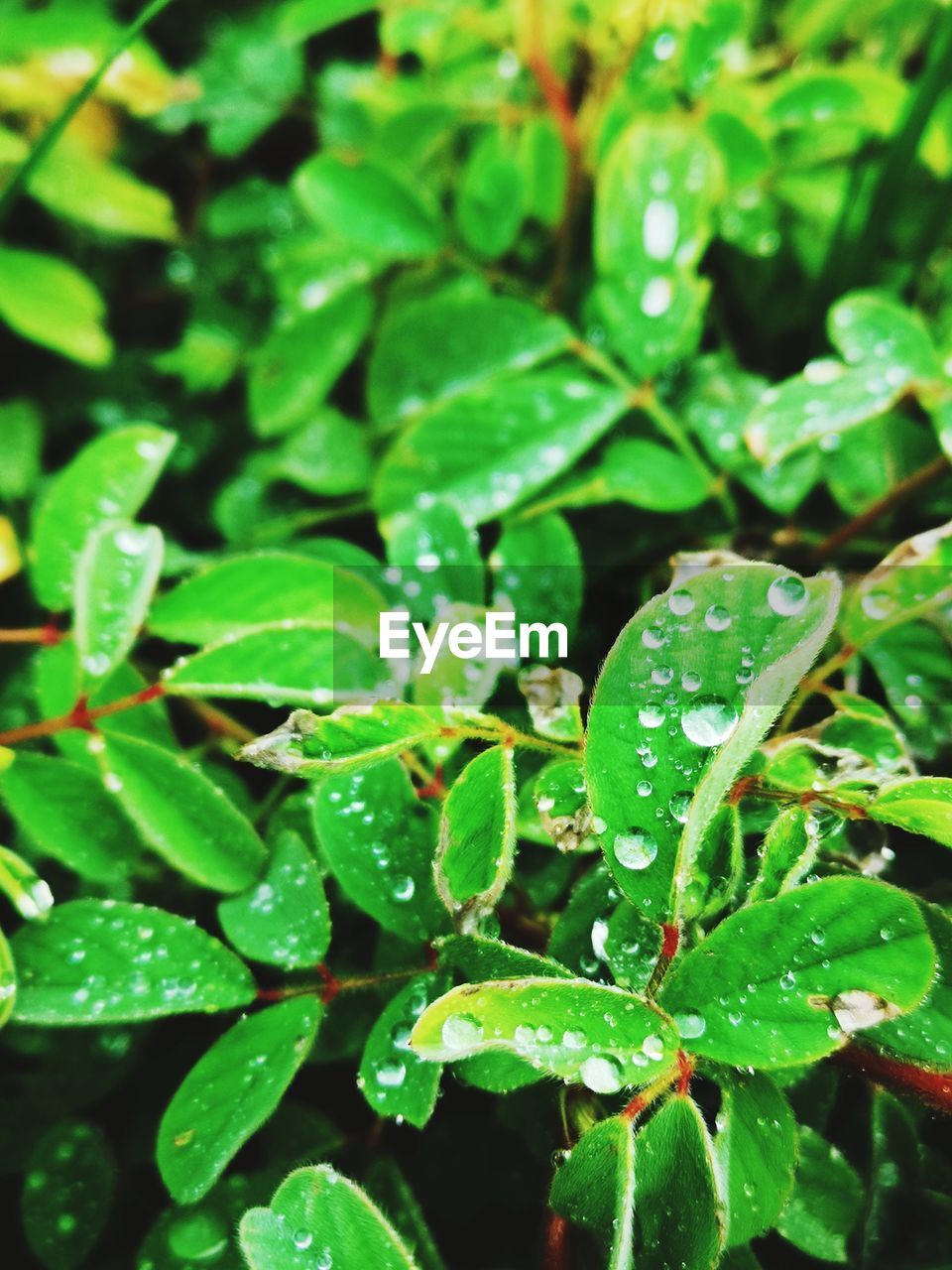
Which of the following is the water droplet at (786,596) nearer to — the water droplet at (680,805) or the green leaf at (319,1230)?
the water droplet at (680,805)

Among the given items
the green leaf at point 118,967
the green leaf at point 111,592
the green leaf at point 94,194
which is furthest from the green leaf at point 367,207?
the green leaf at point 118,967

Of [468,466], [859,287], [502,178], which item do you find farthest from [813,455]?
[502,178]

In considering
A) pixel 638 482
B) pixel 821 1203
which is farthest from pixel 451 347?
pixel 821 1203

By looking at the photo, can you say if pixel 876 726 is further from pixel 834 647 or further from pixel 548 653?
pixel 548 653

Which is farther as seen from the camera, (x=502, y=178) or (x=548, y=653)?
(x=502, y=178)

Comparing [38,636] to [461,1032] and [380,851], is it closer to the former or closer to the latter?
[380,851]

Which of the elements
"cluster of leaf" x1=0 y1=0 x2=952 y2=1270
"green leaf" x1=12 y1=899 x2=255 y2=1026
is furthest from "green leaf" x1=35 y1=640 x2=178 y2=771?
"green leaf" x1=12 y1=899 x2=255 y2=1026

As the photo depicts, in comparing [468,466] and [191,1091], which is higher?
[468,466]
